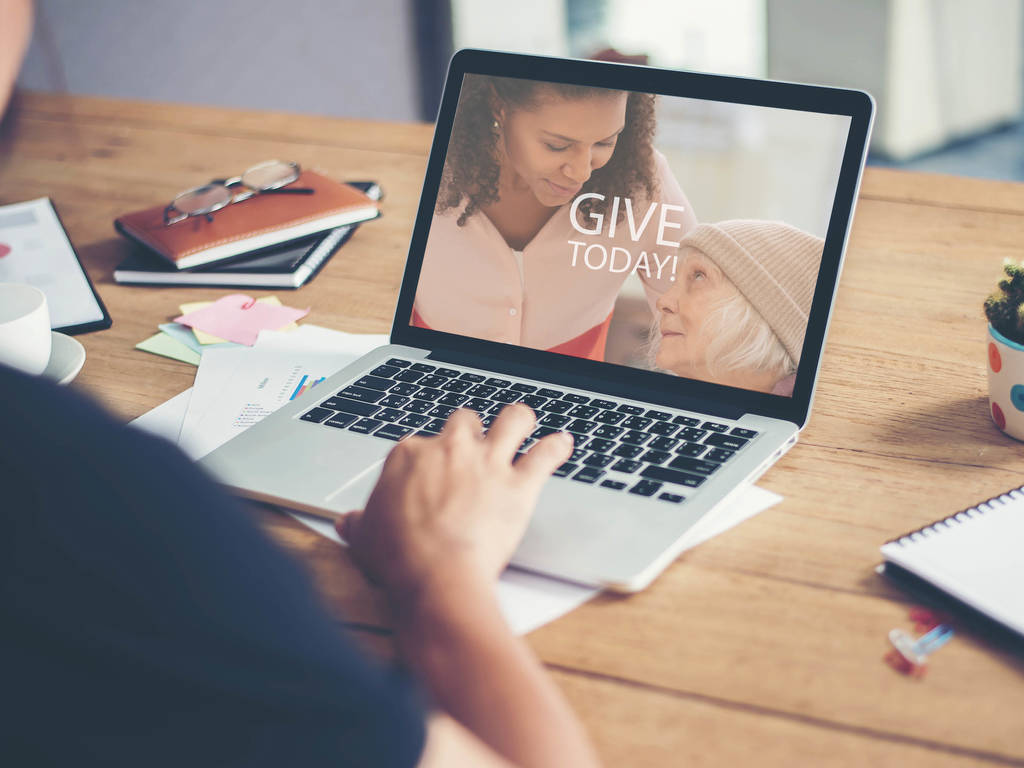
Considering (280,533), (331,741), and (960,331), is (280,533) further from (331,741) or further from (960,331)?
(960,331)

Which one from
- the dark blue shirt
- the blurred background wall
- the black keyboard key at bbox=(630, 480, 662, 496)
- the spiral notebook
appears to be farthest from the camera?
the blurred background wall

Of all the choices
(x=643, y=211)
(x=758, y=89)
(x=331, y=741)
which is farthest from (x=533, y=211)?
(x=331, y=741)

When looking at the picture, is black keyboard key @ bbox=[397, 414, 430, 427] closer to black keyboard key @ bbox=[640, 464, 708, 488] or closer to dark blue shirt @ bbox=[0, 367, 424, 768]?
black keyboard key @ bbox=[640, 464, 708, 488]

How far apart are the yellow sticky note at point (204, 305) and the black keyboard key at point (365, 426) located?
28 centimetres

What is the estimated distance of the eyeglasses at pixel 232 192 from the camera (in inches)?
47.6

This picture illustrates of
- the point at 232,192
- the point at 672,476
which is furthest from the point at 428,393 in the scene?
the point at 232,192

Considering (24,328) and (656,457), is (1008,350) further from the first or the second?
(24,328)

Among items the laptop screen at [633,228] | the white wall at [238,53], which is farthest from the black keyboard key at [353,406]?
the white wall at [238,53]

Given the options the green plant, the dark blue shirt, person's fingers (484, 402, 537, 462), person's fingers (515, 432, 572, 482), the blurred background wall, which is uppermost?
the dark blue shirt

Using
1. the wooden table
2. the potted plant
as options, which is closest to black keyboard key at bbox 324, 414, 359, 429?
the wooden table

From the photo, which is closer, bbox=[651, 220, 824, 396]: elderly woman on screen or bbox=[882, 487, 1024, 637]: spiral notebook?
bbox=[882, 487, 1024, 637]: spiral notebook

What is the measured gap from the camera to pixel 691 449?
28.3 inches

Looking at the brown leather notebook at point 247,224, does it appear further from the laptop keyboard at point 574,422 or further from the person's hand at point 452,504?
the person's hand at point 452,504

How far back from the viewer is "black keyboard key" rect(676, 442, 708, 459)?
0.71 m
